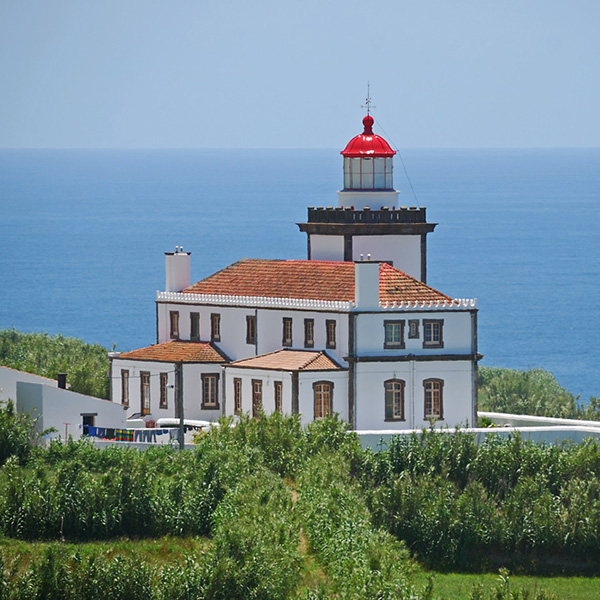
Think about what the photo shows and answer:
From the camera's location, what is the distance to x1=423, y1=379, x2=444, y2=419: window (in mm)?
63406

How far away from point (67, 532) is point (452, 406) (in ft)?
45.8

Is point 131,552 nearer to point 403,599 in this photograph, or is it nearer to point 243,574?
point 243,574

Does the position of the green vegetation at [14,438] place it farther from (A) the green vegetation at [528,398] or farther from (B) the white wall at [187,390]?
(A) the green vegetation at [528,398]

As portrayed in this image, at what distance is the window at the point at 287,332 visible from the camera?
6519cm

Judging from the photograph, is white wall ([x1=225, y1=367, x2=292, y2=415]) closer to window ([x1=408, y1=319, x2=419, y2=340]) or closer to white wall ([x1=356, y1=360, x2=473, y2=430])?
white wall ([x1=356, y1=360, x2=473, y2=430])

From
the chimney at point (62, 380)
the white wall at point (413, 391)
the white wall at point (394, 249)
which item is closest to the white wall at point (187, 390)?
the chimney at point (62, 380)

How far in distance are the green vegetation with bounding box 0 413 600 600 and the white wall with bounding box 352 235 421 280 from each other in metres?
10.3

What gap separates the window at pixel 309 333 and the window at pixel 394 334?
2480 mm

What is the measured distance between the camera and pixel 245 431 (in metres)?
60.5

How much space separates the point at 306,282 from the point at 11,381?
33.2ft

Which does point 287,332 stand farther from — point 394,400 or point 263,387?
point 394,400

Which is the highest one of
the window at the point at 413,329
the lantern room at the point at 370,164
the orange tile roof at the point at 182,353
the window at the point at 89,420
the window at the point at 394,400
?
the lantern room at the point at 370,164

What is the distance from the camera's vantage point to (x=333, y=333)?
209ft

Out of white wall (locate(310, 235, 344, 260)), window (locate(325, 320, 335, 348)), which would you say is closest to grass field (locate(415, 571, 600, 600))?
window (locate(325, 320, 335, 348))
